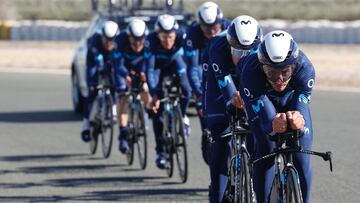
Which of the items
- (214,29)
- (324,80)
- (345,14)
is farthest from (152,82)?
(345,14)

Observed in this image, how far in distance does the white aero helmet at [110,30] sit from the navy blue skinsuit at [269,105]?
20.2 ft

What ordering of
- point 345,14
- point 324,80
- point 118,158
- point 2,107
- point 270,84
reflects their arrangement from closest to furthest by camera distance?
1. point 270,84
2. point 118,158
3. point 2,107
4. point 324,80
5. point 345,14

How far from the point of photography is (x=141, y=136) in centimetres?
1319

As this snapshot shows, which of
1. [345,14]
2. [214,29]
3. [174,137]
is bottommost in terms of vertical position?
[345,14]

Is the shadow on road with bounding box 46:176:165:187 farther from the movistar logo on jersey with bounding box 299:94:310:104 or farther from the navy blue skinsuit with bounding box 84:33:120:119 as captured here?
the movistar logo on jersey with bounding box 299:94:310:104

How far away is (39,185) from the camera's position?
11.9m

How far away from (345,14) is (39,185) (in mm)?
46352

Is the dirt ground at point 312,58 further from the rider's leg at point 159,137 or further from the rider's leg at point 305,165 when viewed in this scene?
the rider's leg at point 305,165

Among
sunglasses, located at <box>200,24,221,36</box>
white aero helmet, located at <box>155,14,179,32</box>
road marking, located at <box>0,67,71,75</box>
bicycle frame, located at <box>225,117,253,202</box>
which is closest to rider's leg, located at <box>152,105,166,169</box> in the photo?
white aero helmet, located at <box>155,14,179,32</box>

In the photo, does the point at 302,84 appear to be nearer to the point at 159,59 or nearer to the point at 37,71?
the point at 159,59

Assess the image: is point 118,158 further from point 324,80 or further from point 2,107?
point 324,80

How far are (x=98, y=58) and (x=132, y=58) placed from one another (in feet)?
3.55

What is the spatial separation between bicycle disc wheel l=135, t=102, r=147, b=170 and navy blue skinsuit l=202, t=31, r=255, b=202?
12.1ft

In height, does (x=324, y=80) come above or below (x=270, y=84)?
below
